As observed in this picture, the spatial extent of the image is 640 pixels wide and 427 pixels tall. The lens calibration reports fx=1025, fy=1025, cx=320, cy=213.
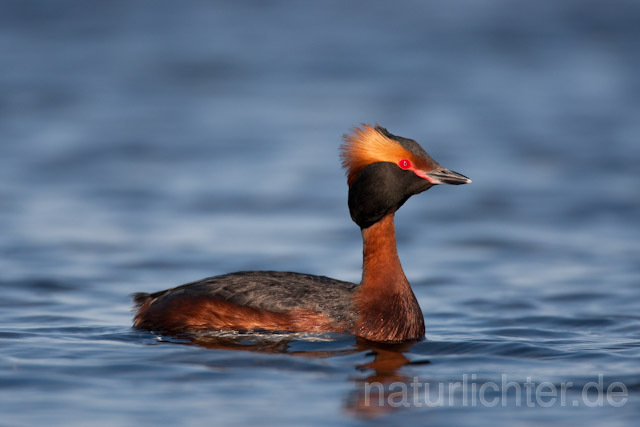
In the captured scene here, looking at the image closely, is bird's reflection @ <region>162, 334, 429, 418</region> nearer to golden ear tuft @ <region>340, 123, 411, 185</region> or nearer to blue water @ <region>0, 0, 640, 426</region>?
blue water @ <region>0, 0, 640, 426</region>

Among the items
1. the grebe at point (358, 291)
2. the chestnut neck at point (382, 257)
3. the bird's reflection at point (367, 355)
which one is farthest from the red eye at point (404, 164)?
the bird's reflection at point (367, 355)

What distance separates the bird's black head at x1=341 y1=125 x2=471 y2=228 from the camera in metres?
9.21

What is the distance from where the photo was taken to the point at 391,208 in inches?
371

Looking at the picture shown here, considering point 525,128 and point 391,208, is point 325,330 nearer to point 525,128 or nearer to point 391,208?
point 391,208

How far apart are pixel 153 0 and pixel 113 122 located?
7.55 meters

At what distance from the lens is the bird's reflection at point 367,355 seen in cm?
729

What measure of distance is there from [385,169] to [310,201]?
7.24m

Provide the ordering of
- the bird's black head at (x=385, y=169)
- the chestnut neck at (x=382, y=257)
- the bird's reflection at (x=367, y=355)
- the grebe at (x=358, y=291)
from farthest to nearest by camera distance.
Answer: the chestnut neck at (x=382, y=257) → the bird's black head at (x=385, y=169) → the grebe at (x=358, y=291) → the bird's reflection at (x=367, y=355)

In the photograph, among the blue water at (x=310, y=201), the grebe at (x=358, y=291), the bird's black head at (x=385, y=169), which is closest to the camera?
the blue water at (x=310, y=201)

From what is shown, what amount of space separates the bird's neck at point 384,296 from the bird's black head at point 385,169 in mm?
337

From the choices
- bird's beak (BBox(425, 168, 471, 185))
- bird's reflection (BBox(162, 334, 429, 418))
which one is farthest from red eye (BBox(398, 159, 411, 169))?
bird's reflection (BBox(162, 334, 429, 418))

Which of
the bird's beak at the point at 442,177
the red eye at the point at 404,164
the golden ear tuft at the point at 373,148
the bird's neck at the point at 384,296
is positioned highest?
the golden ear tuft at the point at 373,148

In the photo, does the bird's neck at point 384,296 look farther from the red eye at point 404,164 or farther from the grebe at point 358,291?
the red eye at point 404,164

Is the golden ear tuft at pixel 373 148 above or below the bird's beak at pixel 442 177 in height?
above
